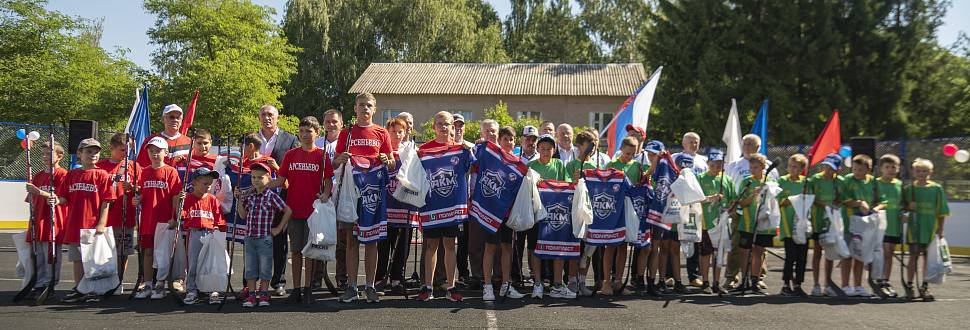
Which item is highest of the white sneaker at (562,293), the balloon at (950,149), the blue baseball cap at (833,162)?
the balloon at (950,149)

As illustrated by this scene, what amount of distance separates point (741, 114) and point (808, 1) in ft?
16.2

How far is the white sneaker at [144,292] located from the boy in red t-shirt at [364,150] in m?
1.87

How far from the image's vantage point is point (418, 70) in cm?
4734

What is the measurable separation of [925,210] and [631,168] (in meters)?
3.40

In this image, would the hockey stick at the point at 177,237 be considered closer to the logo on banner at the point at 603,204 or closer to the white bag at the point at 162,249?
the white bag at the point at 162,249

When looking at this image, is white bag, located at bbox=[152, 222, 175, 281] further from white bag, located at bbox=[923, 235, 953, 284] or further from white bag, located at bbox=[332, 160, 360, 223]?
white bag, located at bbox=[923, 235, 953, 284]

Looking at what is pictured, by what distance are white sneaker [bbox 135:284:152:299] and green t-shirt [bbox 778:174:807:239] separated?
21.8ft

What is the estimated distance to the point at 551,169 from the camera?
28.2ft

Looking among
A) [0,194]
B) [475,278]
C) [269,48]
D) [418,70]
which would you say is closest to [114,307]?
[475,278]

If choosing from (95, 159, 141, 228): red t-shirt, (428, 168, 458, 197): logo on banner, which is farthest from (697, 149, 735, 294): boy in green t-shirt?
(95, 159, 141, 228): red t-shirt

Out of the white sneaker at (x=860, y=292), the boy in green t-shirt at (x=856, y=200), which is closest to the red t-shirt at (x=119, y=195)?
the boy in green t-shirt at (x=856, y=200)

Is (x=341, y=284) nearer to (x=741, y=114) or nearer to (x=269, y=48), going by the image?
(x=741, y=114)

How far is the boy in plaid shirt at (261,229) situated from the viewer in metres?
7.77

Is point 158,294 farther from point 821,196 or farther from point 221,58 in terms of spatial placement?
point 221,58
